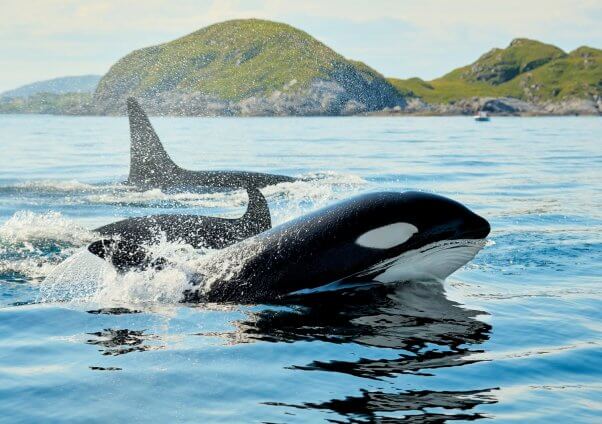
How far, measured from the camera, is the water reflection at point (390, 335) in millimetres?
5426

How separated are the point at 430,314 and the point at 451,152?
31.9 metres

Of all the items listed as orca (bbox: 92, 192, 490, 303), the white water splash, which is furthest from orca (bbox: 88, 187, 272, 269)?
the white water splash

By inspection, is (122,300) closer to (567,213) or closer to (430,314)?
(430,314)

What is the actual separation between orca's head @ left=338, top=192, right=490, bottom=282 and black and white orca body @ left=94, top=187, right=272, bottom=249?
272 cm

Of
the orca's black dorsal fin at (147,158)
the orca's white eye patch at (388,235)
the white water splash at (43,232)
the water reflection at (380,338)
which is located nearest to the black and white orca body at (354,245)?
the orca's white eye patch at (388,235)

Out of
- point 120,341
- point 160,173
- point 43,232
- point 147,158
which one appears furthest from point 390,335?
point 147,158

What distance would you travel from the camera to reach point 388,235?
7941 millimetres

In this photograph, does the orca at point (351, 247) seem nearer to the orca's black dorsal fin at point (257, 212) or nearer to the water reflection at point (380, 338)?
the water reflection at point (380, 338)

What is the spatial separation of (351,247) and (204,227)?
3208 mm

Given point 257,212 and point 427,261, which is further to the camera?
point 257,212

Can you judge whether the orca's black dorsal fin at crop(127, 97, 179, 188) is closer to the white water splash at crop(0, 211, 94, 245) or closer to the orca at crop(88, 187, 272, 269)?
the white water splash at crop(0, 211, 94, 245)

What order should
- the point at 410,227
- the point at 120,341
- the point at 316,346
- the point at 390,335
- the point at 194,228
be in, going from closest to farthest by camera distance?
the point at 316,346, the point at 120,341, the point at 390,335, the point at 410,227, the point at 194,228

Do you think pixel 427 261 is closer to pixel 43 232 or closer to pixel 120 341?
pixel 120 341

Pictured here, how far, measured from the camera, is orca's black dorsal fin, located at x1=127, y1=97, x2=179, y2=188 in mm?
19766
